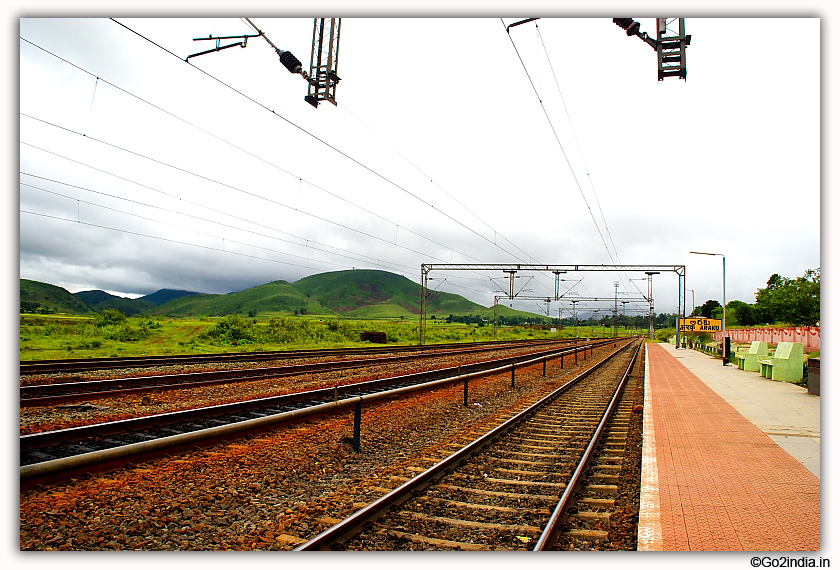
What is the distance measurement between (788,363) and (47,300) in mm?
26477

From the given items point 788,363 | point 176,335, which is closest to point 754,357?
point 788,363

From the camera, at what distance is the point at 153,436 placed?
303 inches

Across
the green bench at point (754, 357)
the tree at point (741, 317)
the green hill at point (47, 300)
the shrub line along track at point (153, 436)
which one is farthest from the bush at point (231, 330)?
the tree at point (741, 317)

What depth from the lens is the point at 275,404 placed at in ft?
35.2

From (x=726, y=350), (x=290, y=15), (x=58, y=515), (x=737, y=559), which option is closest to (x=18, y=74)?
(x=290, y=15)

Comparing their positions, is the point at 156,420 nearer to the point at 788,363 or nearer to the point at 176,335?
the point at 788,363

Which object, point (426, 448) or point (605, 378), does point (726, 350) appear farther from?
point (426, 448)

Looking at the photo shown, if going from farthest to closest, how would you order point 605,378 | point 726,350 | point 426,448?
1. point 726,350
2. point 605,378
3. point 426,448

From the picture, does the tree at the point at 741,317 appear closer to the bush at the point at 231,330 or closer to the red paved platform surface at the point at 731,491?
the bush at the point at 231,330

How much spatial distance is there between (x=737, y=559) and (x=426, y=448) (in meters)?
4.73

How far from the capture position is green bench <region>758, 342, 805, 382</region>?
1753cm

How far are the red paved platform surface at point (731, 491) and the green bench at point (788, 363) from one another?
1000 cm

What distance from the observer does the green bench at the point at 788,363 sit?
57.5 feet

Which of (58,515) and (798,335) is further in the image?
(798,335)
